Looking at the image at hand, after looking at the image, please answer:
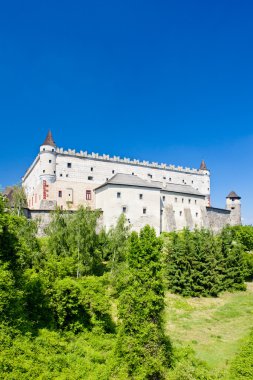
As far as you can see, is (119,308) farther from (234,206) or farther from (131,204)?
(234,206)

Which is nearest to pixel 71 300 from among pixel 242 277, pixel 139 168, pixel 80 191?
pixel 242 277

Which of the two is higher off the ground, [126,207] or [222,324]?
[126,207]

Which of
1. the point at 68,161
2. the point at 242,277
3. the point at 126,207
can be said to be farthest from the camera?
the point at 68,161

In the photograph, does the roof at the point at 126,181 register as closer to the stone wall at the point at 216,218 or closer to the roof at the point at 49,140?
the roof at the point at 49,140

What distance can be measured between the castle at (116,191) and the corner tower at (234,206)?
30 cm

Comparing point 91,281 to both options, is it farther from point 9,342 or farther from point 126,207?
point 126,207

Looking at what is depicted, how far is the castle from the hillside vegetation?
15002 millimetres

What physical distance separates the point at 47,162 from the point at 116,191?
13.6 metres

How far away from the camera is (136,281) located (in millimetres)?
16062

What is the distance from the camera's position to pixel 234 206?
6881 centimetres

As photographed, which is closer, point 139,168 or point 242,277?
point 242,277

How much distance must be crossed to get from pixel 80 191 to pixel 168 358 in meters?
41.8

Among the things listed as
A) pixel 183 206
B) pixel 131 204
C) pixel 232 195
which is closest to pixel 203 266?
pixel 131 204

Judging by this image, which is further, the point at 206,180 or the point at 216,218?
the point at 206,180
